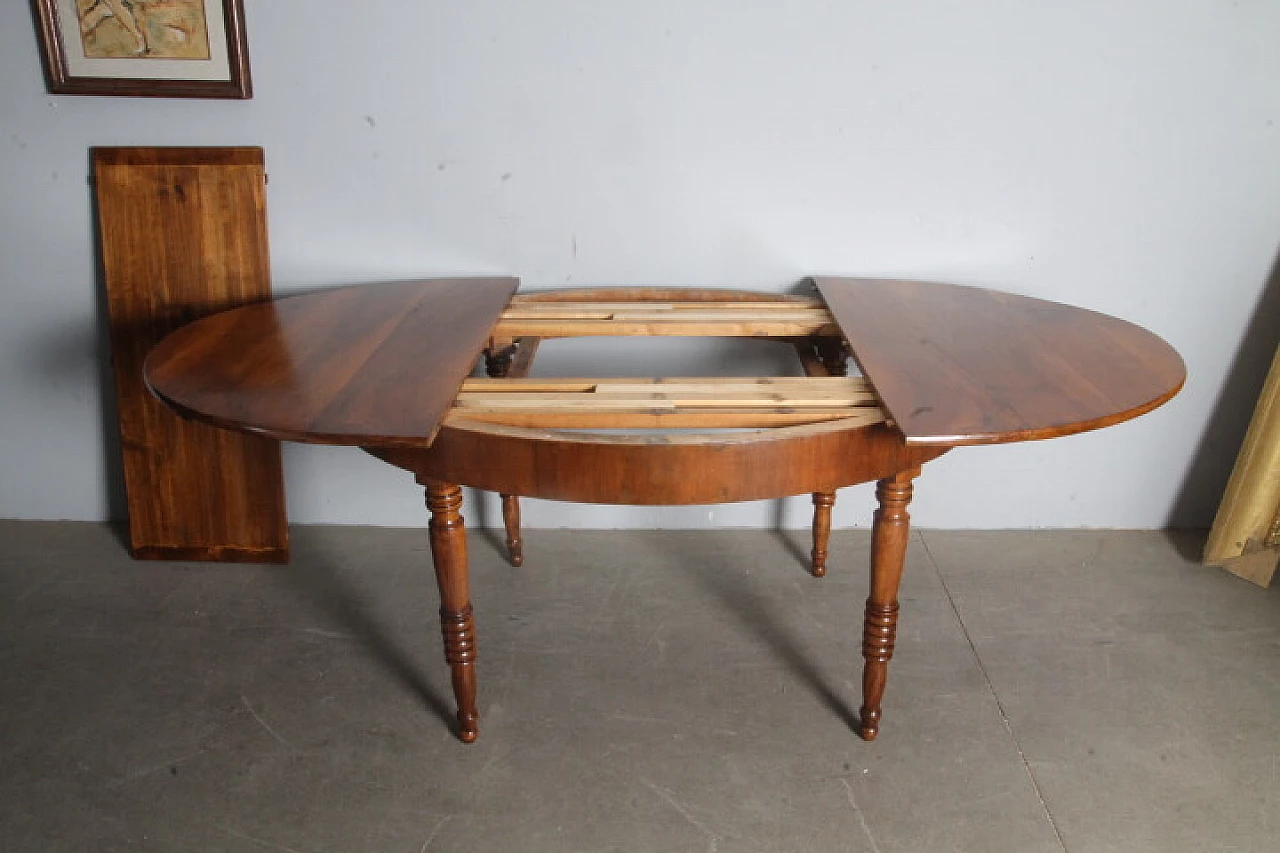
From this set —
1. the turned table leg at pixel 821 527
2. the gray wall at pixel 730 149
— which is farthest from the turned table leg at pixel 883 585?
the gray wall at pixel 730 149

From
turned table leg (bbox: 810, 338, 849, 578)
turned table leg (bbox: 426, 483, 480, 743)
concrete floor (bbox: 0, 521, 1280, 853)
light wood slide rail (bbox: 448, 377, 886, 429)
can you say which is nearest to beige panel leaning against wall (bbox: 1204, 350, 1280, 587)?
concrete floor (bbox: 0, 521, 1280, 853)

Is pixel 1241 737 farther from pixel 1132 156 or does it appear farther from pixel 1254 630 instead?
pixel 1132 156

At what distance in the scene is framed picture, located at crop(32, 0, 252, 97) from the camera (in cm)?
233

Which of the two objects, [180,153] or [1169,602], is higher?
[180,153]

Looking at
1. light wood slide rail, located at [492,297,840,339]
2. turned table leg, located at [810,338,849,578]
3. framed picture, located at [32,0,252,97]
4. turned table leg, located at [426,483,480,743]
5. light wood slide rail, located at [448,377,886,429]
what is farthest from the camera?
turned table leg, located at [810,338,849,578]

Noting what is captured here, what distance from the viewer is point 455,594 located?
74.2 inches

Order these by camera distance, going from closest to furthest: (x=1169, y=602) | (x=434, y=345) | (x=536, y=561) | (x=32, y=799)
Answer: (x=32, y=799), (x=434, y=345), (x=1169, y=602), (x=536, y=561)

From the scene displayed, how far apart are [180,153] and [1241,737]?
279 centimetres

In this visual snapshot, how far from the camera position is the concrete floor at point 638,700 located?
1812 mm

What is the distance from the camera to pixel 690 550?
2768mm

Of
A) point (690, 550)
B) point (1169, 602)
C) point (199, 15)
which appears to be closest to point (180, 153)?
point (199, 15)

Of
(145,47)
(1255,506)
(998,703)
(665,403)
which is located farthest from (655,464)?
(1255,506)

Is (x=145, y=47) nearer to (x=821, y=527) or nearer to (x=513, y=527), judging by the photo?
(x=513, y=527)

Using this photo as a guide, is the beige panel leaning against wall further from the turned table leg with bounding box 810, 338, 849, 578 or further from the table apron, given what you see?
→ the table apron
